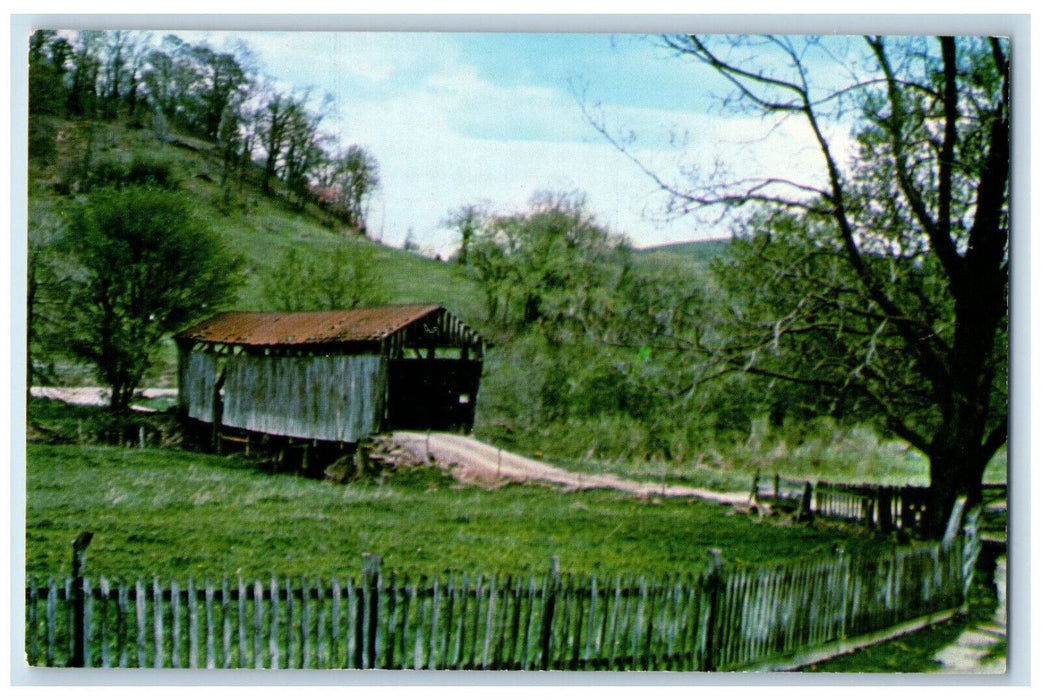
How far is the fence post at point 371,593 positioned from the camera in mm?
3873

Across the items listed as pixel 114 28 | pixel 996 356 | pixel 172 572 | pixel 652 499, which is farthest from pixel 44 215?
pixel 996 356

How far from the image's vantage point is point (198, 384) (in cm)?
420

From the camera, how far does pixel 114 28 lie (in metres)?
4.18

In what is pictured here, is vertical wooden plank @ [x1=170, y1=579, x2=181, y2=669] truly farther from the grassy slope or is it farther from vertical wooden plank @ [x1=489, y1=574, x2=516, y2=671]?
vertical wooden plank @ [x1=489, y1=574, x2=516, y2=671]

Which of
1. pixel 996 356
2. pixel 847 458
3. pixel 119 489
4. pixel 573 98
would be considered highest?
pixel 573 98

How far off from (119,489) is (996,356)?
5037 mm

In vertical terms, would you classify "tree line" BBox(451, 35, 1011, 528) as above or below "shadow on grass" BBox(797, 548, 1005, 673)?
above

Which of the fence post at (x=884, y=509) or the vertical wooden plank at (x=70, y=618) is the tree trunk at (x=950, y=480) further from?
the vertical wooden plank at (x=70, y=618)

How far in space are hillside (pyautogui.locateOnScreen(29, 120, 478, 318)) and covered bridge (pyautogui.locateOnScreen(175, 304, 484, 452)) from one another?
128 millimetres

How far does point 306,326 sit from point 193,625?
1.66 meters

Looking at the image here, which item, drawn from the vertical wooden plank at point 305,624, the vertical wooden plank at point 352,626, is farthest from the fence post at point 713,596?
the vertical wooden plank at point 305,624

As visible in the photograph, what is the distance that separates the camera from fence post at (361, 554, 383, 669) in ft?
12.7

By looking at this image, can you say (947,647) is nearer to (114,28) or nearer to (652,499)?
(652,499)

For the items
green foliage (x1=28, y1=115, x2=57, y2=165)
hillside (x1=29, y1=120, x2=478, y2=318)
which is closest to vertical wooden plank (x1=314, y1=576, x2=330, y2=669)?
hillside (x1=29, y1=120, x2=478, y2=318)
